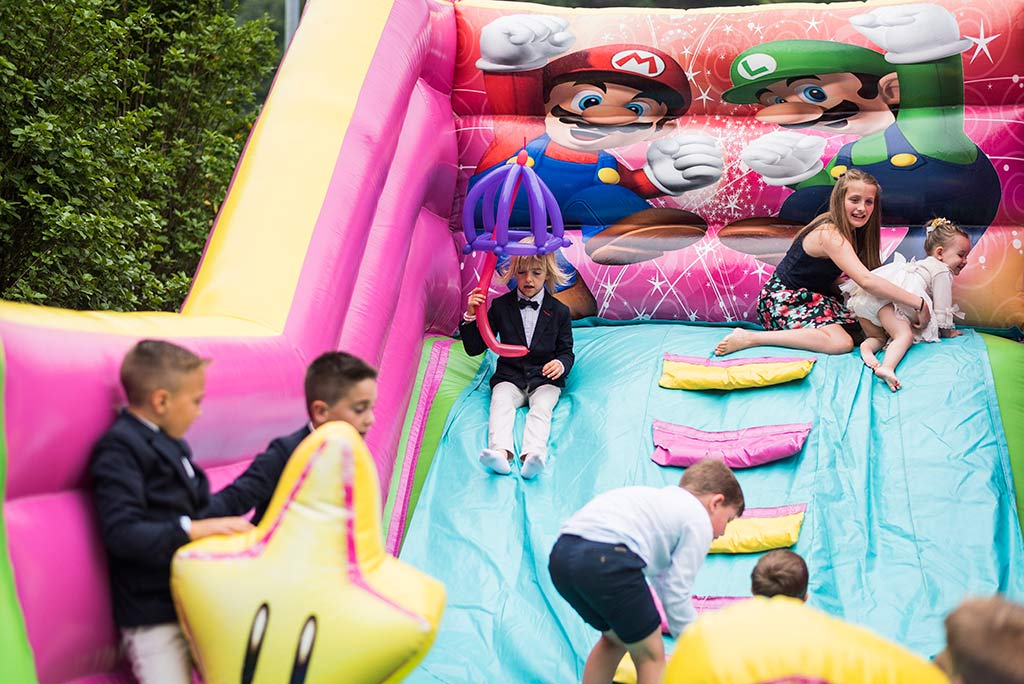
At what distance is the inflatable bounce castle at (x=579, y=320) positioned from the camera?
2127 millimetres

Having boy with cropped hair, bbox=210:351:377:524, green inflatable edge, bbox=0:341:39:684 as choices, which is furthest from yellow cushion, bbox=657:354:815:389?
green inflatable edge, bbox=0:341:39:684

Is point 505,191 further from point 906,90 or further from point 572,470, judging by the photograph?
point 906,90

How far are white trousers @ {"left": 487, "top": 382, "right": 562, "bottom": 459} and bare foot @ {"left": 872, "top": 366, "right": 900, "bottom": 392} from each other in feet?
3.43

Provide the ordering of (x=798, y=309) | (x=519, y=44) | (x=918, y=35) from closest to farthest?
(x=798, y=309), (x=918, y=35), (x=519, y=44)

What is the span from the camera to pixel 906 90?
4.52 meters

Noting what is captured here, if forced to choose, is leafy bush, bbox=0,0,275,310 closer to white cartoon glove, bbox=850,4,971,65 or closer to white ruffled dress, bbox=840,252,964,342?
white ruffled dress, bbox=840,252,964,342

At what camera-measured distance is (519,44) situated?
4.70 meters

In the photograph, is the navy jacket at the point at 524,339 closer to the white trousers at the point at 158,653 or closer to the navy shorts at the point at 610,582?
the navy shorts at the point at 610,582

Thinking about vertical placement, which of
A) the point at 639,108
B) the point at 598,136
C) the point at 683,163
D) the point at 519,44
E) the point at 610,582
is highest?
the point at 519,44

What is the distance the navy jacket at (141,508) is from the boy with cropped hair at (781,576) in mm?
1171

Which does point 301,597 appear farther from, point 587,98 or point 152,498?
point 587,98

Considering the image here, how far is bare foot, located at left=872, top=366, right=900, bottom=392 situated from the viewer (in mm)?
3818

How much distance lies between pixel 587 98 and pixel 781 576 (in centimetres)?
268

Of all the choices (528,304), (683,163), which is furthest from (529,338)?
(683,163)
